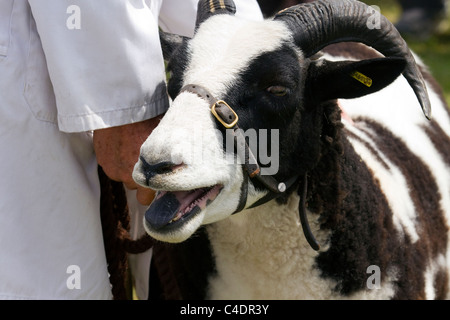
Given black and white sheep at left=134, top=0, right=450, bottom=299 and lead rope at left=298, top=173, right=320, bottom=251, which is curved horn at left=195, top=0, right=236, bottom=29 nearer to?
black and white sheep at left=134, top=0, right=450, bottom=299

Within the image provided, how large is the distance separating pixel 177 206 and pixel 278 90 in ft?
1.94

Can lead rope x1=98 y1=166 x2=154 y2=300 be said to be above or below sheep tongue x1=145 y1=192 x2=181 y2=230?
below

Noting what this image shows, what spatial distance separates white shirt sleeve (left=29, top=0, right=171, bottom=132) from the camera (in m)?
2.55

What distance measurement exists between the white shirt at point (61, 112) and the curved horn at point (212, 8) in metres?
0.21

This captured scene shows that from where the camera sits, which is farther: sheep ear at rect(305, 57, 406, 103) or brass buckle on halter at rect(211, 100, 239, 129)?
sheep ear at rect(305, 57, 406, 103)

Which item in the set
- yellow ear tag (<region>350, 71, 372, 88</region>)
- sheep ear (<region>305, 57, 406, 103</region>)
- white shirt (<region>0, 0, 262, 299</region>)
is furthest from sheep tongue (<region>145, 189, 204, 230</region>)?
yellow ear tag (<region>350, 71, 372, 88</region>)

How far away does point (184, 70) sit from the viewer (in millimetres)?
2709

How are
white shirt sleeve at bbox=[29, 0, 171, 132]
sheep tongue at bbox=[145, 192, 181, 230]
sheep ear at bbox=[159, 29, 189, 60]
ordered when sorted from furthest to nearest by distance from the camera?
sheep ear at bbox=[159, 29, 189, 60] < white shirt sleeve at bbox=[29, 0, 171, 132] < sheep tongue at bbox=[145, 192, 181, 230]

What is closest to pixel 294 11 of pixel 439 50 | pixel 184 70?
pixel 184 70

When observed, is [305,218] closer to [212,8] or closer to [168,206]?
[168,206]

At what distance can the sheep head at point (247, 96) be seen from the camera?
2391mm

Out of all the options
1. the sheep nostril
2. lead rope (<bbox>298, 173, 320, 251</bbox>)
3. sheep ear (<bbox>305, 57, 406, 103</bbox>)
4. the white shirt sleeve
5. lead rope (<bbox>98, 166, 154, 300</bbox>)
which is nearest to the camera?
the sheep nostril

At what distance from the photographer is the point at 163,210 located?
2.46 metres
